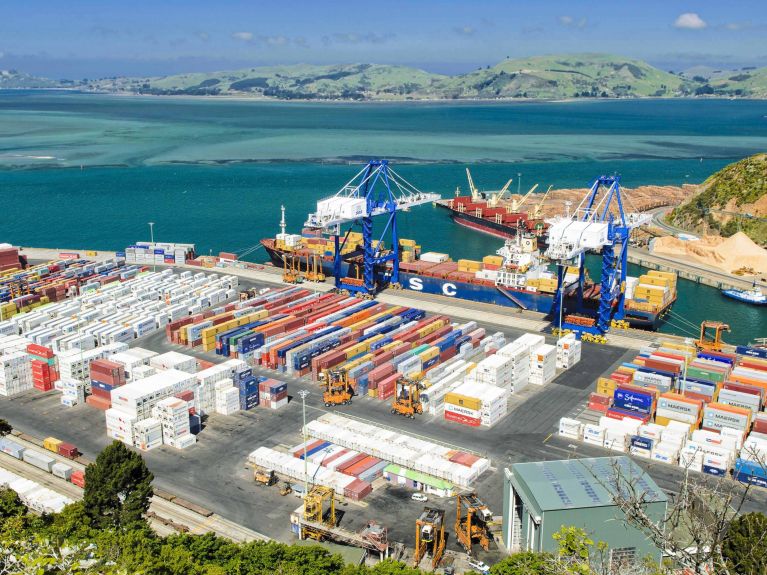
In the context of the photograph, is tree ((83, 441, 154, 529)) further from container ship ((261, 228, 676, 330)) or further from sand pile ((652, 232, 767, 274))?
sand pile ((652, 232, 767, 274))

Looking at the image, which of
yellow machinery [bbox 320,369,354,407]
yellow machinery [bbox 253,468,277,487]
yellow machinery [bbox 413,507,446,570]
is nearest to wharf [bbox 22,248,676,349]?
yellow machinery [bbox 320,369,354,407]

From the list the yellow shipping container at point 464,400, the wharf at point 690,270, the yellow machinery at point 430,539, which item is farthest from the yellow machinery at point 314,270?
the yellow machinery at point 430,539

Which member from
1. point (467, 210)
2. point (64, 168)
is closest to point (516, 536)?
point (467, 210)

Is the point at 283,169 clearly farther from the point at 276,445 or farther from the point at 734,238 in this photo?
the point at 276,445

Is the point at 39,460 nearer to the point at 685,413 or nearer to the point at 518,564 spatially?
the point at 518,564

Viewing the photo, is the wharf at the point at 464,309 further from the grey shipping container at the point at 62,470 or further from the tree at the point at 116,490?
the tree at the point at 116,490

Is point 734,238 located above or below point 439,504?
above

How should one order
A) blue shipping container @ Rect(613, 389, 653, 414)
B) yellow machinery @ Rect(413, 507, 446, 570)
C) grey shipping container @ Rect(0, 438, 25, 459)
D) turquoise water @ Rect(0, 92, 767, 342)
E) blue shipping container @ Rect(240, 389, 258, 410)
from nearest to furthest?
yellow machinery @ Rect(413, 507, 446, 570), grey shipping container @ Rect(0, 438, 25, 459), blue shipping container @ Rect(613, 389, 653, 414), blue shipping container @ Rect(240, 389, 258, 410), turquoise water @ Rect(0, 92, 767, 342)
